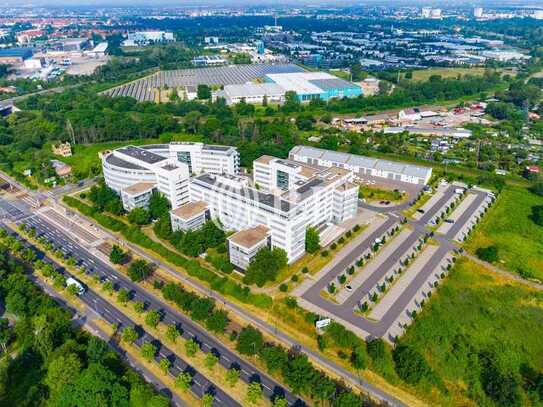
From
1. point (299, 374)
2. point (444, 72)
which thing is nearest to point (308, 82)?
point (444, 72)

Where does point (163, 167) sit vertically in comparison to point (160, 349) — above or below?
above

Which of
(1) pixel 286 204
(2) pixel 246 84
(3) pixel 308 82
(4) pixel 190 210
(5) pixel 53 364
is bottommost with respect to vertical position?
(3) pixel 308 82

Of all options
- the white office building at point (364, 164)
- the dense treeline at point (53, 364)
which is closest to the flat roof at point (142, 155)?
the dense treeline at point (53, 364)

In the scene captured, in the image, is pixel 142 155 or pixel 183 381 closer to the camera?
pixel 183 381

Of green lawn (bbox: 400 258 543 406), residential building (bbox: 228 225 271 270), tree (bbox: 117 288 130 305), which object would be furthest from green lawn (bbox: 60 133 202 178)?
green lawn (bbox: 400 258 543 406)

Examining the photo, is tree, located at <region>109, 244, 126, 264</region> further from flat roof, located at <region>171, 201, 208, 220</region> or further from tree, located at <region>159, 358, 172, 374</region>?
tree, located at <region>159, 358, 172, 374</region>

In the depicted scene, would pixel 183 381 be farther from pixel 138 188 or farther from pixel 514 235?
pixel 514 235
